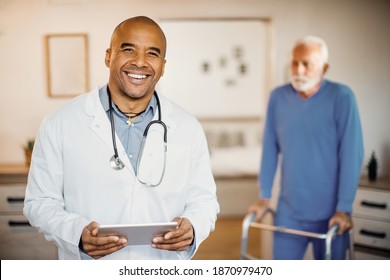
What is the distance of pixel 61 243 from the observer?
4.67ft

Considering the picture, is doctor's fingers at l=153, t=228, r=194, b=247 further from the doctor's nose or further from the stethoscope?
the doctor's nose

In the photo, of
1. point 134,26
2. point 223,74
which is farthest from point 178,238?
point 223,74

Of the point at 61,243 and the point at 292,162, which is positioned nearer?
the point at 61,243

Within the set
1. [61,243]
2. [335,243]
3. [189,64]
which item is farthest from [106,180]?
[189,64]

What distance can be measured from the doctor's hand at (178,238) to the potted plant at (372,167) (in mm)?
906

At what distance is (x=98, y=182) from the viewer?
1459 millimetres

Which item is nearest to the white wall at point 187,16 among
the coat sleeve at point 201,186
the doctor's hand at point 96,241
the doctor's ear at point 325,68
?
the doctor's ear at point 325,68

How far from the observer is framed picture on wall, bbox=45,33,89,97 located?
1679 mm

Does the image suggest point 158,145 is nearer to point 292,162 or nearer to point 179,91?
point 292,162

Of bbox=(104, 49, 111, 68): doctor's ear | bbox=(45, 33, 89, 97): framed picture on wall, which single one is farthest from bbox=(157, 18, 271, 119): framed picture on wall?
bbox=(104, 49, 111, 68): doctor's ear

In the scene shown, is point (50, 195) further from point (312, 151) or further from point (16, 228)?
point (312, 151)

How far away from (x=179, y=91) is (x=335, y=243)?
3.69 meters

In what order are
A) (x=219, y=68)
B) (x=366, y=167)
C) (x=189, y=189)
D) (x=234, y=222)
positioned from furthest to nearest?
(x=219, y=68) < (x=234, y=222) < (x=366, y=167) < (x=189, y=189)

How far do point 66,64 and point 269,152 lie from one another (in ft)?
3.16
